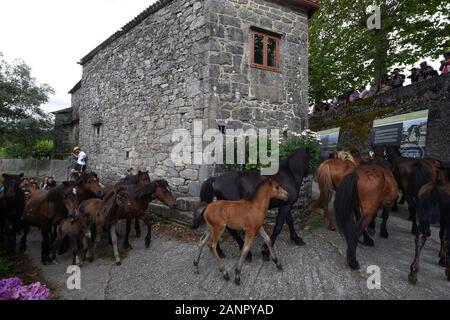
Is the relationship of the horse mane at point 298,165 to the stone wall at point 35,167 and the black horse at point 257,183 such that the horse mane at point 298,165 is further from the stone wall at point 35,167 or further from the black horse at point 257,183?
the stone wall at point 35,167

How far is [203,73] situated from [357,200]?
498cm

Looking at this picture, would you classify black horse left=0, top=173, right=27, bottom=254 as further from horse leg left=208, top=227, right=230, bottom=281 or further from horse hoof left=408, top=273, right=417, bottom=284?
horse hoof left=408, top=273, right=417, bottom=284

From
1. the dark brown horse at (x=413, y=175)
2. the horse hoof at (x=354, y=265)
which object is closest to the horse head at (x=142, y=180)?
the horse hoof at (x=354, y=265)

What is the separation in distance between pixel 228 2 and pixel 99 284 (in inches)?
290

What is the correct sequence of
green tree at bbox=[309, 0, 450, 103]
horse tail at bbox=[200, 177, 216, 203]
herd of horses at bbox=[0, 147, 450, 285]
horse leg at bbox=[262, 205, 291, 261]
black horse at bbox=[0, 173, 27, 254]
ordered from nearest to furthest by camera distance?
herd of horses at bbox=[0, 147, 450, 285]
horse leg at bbox=[262, 205, 291, 261]
horse tail at bbox=[200, 177, 216, 203]
black horse at bbox=[0, 173, 27, 254]
green tree at bbox=[309, 0, 450, 103]

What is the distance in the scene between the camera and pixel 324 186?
625 centimetres

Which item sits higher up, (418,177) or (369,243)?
(418,177)

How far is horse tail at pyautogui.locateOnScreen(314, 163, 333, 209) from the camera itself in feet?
20.3

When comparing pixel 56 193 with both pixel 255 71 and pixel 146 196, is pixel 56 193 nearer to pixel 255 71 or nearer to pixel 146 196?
pixel 146 196

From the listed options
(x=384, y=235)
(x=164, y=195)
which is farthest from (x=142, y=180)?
(x=384, y=235)

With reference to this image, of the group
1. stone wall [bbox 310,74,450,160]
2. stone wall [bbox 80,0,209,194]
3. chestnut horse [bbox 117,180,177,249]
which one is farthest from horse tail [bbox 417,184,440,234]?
stone wall [bbox 310,74,450,160]

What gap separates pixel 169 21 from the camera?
8.73 meters

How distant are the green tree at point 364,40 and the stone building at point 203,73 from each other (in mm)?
8413
